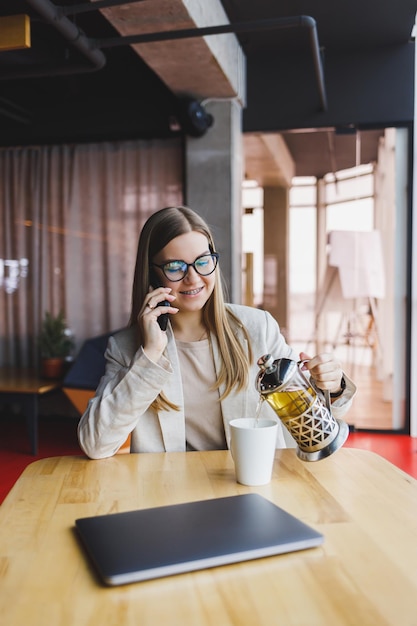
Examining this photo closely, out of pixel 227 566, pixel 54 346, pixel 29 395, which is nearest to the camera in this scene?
pixel 227 566

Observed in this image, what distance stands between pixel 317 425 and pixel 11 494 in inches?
25.2

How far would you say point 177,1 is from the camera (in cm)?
305

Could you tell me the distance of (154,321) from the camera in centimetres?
162

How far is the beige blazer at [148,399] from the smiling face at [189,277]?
0.14m

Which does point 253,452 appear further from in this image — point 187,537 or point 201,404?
point 201,404

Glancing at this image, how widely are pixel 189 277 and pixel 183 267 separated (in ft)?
0.10

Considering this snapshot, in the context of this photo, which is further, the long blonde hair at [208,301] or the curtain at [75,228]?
the curtain at [75,228]

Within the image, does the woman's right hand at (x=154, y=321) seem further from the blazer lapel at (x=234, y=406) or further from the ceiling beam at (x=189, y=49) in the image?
the ceiling beam at (x=189, y=49)

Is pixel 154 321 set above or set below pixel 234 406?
above

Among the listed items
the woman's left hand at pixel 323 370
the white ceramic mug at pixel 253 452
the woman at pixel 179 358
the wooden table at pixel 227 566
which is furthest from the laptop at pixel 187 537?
the woman at pixel 179 358

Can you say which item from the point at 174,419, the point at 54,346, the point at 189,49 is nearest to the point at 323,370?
the point at 174,419

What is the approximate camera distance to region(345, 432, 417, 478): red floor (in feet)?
13.6

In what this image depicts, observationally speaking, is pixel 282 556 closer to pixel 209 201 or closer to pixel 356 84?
pixel 209 201

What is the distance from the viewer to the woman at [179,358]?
156 centimetres
